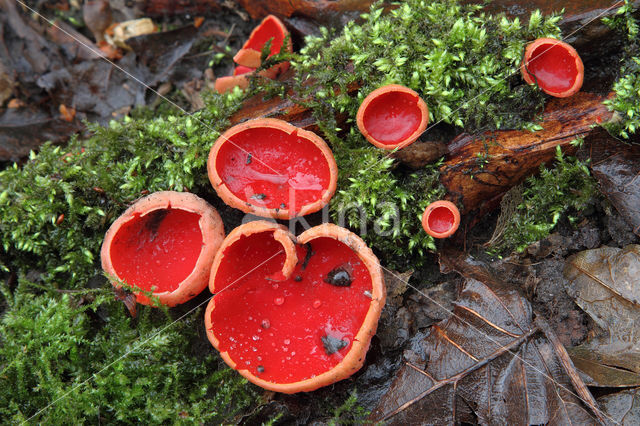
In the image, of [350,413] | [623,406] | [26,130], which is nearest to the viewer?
[623,406]

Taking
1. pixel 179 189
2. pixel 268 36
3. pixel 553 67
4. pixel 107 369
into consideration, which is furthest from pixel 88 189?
pixel 553 67

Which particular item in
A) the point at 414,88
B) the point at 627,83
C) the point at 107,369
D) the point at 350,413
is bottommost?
the point at 350,413

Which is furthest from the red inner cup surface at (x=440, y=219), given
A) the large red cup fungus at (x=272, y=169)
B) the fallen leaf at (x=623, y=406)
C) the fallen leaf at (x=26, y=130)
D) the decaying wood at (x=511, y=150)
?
the fallen leaf at (x=26, y=130)

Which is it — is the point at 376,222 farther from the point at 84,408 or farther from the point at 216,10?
the point at 216,10

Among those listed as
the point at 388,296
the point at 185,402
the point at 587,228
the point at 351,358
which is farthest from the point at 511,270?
the point at 185,402

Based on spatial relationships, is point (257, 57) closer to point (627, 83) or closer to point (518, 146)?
point (518, 146)

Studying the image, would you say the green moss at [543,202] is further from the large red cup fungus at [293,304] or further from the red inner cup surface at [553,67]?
the large red cup fungus at [293,304]
